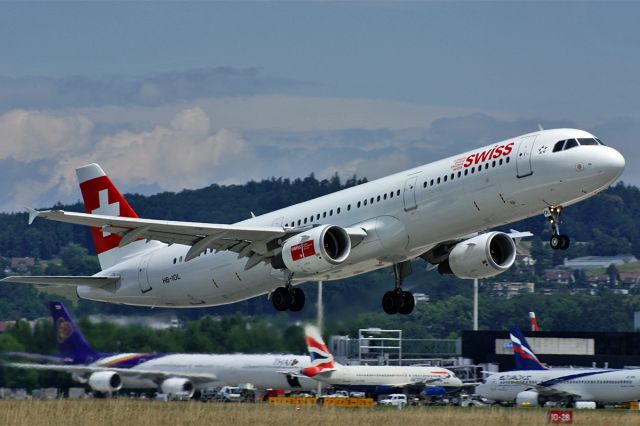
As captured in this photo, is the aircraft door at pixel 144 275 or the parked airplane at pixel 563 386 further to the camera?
the parked airplane at pixel 563 386

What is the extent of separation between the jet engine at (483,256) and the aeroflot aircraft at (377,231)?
0.14 feet

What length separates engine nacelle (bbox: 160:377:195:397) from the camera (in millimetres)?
68562

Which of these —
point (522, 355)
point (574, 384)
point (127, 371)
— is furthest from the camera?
point (522, 355)

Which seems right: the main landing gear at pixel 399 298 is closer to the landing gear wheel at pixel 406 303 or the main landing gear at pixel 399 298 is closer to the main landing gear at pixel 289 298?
the landing gear wheel at pixel 406 303

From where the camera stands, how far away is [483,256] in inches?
1868

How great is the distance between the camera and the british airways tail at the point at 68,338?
66062 millimetres

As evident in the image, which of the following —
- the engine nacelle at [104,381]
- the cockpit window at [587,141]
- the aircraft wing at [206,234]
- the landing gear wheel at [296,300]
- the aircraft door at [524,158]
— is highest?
the cockpit window at [587,141]

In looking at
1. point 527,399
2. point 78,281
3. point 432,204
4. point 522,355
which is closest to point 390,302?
point 432,204

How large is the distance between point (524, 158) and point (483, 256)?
6.27 m

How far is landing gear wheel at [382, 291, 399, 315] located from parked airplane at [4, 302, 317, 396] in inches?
738

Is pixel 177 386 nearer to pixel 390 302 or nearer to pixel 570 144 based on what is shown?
pixel 390 302

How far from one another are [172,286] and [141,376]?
61.9 feet

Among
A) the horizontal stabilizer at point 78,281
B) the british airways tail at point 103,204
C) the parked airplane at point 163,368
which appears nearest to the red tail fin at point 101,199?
the british airways tail at point 103,204

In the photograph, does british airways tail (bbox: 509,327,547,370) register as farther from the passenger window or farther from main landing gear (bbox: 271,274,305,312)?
the passenger window
